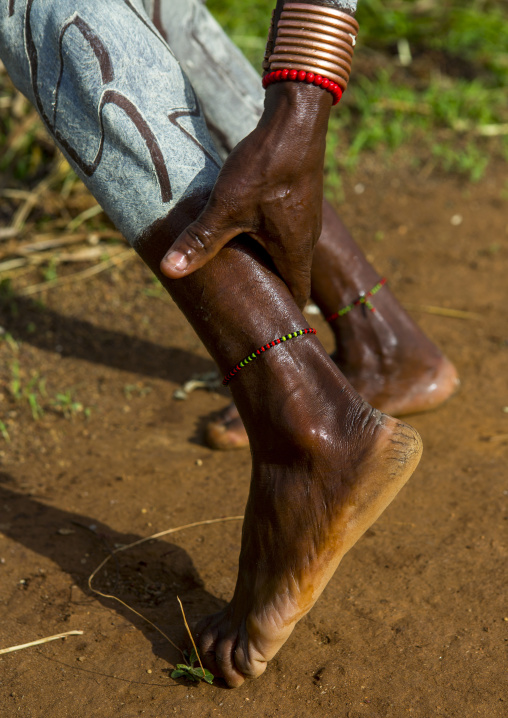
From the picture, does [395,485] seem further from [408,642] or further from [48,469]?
[48,469]

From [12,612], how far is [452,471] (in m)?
1.08

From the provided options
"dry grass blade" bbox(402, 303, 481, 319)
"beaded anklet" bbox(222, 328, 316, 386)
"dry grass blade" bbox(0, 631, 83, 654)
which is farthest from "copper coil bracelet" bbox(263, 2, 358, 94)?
"dry grass blade" bbox(402, 303, 481, 319)

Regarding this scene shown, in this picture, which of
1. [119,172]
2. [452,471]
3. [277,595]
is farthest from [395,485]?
[119,172]

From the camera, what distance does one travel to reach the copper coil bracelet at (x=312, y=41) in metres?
1.25

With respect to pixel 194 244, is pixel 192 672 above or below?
below

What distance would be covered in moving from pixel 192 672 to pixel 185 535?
0.44 meters

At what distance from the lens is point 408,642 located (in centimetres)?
138

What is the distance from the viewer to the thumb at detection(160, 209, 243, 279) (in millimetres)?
1209

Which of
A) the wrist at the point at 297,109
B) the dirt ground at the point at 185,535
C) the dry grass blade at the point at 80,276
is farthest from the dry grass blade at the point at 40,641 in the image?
the dry grass blade at the point at 80,276

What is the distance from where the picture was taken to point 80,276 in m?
2.92

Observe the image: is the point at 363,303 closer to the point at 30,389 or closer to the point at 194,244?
the point at 194,244

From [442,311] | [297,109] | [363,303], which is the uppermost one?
[297,109]

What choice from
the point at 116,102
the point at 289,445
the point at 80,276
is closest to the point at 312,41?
A: the point at 116,102

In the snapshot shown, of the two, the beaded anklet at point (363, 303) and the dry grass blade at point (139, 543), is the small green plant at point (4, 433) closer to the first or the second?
the dry grass blade at point (139, 543)
